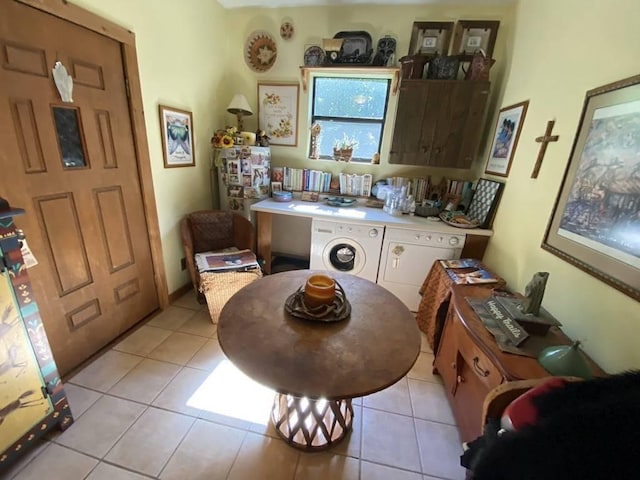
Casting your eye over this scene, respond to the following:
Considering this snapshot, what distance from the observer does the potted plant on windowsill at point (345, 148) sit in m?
2.85

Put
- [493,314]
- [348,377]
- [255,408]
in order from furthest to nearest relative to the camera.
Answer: [255,408]
[493,314]
[348,377]

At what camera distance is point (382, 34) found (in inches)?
96.3

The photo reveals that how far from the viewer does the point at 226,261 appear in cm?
226

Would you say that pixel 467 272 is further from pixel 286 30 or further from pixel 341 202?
pixel 286 30

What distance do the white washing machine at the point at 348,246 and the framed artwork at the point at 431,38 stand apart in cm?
162

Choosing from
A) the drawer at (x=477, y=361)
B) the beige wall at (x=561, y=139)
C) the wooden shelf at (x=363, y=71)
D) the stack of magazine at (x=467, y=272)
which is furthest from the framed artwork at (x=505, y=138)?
the drawer at (x=477, y=361)

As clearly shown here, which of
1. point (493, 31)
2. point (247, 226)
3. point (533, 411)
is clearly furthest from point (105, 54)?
point (493, 31)

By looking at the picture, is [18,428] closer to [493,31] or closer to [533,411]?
[533,411]

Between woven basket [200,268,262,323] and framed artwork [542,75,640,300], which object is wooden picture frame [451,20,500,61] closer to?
framed artwork [542,75,640,300]

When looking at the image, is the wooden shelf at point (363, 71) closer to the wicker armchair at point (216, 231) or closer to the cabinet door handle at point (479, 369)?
the wicker armchair at point (216, 231)

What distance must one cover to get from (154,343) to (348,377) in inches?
67.9

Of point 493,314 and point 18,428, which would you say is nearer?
point 18,428

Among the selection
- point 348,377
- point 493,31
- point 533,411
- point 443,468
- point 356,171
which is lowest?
point 443,468

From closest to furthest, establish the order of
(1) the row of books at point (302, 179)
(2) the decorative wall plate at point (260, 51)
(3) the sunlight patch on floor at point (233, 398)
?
(3) the sunlight patch on floor at point (233, 398) → (2) the decorative wall plate at point (260, 51) → (1) the row of books at point (302, 179)
